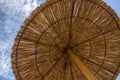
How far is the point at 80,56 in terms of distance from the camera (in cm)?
1003

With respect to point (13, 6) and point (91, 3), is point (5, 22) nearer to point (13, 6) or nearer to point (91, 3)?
point (13, 6)

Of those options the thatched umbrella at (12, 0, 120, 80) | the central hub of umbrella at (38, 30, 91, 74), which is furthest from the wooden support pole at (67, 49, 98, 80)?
the central hub of umbrella at (38, 30, 91, 74)

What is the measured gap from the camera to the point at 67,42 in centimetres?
977

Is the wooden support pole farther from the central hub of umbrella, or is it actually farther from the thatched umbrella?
the central hub of umbrella

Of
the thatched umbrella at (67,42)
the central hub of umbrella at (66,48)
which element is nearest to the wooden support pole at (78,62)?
the thatched umbrella at (67,42)

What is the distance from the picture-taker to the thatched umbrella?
894 centimetres

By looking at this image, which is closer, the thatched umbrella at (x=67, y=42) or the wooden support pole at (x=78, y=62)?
the wooden support pole at (x=78, y=62)

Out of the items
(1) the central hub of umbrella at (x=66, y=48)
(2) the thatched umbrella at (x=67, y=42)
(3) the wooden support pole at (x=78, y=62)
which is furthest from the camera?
(1) the central hub of umbrella at (x=66, y=48)

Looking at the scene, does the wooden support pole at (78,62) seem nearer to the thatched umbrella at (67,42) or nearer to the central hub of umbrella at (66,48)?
the thatched umbrella at (67,42)

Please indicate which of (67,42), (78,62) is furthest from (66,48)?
(78,62)

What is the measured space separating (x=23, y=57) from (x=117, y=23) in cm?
342

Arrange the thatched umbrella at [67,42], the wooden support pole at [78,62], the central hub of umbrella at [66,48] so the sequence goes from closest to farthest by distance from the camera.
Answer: the wooden support pole at [78,62] < the thatched umbrella at [67,42] < the central hub of umbrella at [66,48]

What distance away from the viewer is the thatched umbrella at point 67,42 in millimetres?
8938

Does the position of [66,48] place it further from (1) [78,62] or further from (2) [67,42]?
(1) [78,62]
